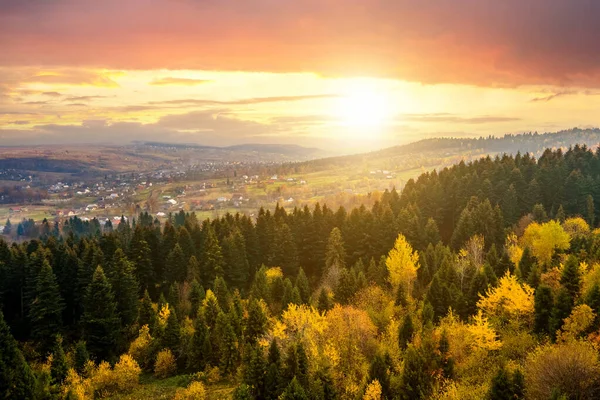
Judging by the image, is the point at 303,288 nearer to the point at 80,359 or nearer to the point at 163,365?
the point at 163,365

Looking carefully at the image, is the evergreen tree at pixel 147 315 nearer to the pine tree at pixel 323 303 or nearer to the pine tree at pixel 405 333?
the pine tree at pixel 323 303

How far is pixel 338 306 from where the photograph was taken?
2630 inches

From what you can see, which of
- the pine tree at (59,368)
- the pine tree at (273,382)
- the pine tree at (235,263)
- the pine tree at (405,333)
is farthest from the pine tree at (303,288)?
the pine tree at (59,368)

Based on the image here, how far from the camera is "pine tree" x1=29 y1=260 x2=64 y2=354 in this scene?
74062mm

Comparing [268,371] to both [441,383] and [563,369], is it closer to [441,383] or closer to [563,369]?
[441,383]

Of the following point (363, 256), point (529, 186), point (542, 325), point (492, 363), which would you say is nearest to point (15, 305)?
point (363, 256)

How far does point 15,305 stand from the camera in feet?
274

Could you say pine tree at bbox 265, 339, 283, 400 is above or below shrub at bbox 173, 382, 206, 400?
above

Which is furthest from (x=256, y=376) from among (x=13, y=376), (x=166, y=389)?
(x=13, y=376)

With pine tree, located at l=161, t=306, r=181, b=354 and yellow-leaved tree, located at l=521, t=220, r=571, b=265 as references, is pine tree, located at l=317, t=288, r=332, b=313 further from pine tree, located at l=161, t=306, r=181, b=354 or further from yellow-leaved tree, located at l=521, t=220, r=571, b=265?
yellow-leaved tree, located at l=521, t=220, r=571, b=265

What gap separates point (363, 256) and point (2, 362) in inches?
2811

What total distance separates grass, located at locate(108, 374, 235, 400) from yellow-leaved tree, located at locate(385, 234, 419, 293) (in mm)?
33307

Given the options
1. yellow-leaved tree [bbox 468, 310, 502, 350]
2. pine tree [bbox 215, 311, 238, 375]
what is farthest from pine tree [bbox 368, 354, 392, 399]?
pine tree [bbox 215, 311, 238, 375]

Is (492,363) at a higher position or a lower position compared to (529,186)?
lower
